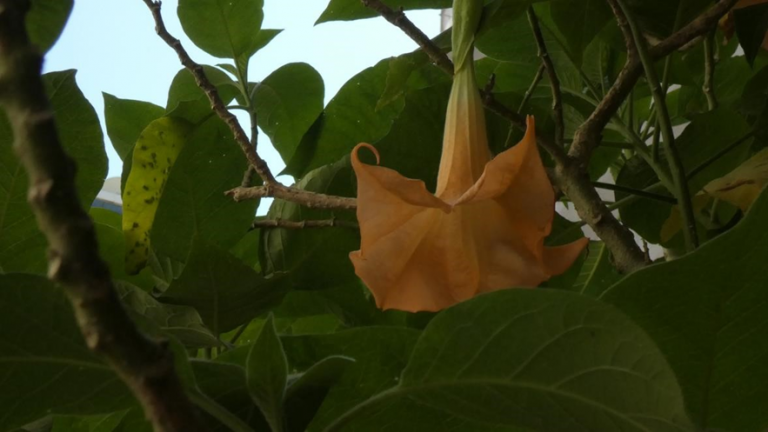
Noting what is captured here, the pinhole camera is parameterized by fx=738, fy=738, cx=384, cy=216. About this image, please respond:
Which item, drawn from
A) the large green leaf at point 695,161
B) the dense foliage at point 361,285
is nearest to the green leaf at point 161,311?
the dense foliage at point 361,285

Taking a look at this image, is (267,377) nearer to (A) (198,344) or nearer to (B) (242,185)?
(A) (198,344)

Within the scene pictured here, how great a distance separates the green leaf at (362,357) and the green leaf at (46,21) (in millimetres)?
177

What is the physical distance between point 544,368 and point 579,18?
0.29m

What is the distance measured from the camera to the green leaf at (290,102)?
25.8 inches

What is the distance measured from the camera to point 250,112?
617 mm

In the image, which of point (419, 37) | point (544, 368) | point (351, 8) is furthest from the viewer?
point (351, 8)

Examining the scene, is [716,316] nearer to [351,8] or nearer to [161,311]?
[161,311]

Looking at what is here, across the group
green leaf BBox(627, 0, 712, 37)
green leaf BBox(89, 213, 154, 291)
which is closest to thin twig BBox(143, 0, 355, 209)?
green leaf BBox(89, 213, 154, 291)

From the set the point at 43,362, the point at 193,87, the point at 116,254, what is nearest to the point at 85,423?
the point at 116,254

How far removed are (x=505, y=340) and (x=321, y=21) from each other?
39 cm

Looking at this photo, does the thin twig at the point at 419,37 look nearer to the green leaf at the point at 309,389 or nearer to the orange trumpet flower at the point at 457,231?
the orange trumpet flower at the point at 457,231

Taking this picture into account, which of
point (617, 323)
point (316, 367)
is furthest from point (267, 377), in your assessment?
point (617, 323)

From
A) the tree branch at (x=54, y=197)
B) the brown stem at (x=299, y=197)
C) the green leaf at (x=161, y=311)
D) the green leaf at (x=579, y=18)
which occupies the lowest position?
the green leaf at (x=161, y=311)

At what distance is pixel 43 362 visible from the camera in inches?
9.9
